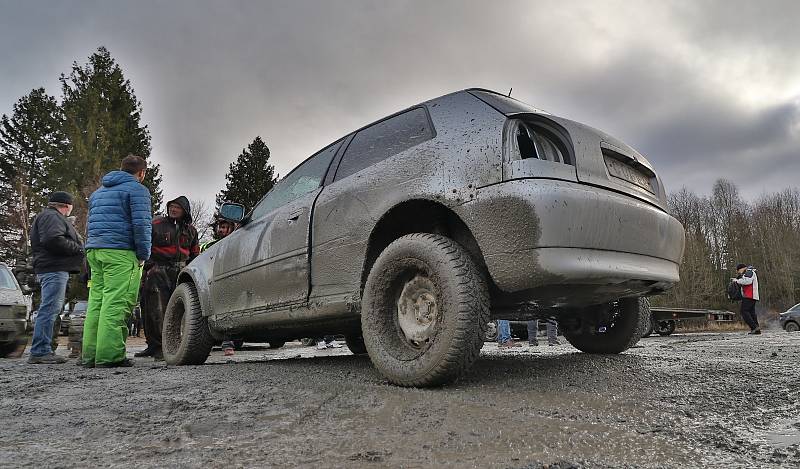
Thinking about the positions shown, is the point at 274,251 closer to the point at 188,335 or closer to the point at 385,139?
the point at 385,139

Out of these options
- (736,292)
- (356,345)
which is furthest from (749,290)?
(356,345)

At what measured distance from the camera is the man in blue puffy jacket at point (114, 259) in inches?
174

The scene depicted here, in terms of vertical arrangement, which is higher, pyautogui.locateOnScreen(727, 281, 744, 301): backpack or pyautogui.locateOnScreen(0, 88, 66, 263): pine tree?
pyautogui.locateOnScreen(0, 88, 66, 263): pine tree

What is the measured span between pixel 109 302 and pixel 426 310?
3239 millimetres

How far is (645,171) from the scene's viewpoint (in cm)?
301

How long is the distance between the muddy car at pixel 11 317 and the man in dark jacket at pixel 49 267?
228 cm

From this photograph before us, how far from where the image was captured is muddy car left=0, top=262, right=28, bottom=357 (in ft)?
24.0

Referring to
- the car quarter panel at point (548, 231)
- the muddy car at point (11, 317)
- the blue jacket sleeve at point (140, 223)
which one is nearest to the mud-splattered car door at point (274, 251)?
the blue jacket sleeve at point (140, 223)

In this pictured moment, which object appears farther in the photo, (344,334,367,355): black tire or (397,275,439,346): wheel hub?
(344,334,367,355): black tire

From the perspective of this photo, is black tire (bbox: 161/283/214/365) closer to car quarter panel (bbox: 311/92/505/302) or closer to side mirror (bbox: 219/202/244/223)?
side mirror (bbox: 219/202/244/223)

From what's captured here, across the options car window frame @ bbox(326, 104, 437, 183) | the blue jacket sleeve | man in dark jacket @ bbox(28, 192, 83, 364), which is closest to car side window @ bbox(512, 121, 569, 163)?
car window frame @ bbox(326, 104, 437, 183)

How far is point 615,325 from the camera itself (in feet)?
12.2

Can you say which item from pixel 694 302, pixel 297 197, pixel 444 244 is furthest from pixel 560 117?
pixel 694 302

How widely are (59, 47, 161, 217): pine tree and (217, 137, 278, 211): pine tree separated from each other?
21.0 ft
